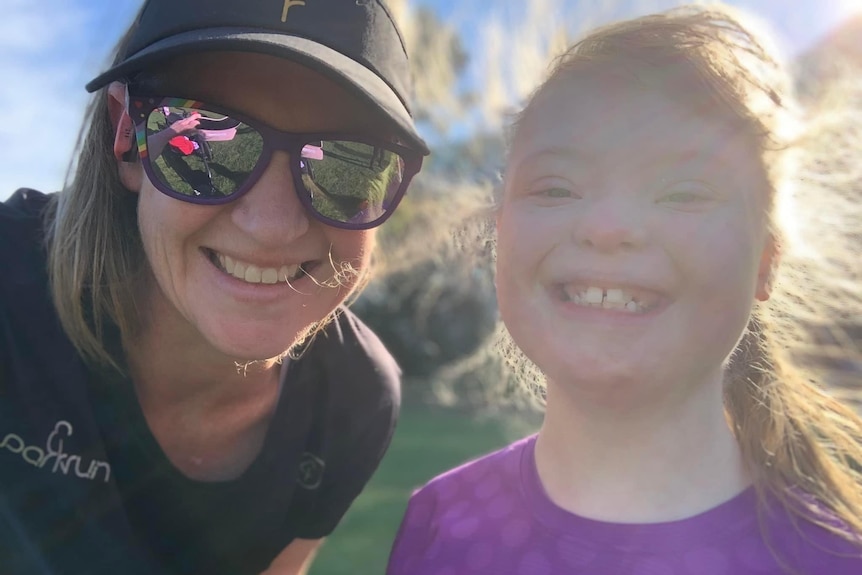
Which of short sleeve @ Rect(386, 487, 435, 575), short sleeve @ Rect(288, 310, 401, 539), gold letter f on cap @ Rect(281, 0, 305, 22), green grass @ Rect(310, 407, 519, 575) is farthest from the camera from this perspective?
green grass @ Rect(310, 407, 519, 575)

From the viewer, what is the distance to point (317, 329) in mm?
1860

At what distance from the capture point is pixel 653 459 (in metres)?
1.22

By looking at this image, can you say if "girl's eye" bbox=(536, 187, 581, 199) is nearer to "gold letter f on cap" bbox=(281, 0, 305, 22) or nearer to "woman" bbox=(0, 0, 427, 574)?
"woman" bbox=(0, 0, 427, 574)

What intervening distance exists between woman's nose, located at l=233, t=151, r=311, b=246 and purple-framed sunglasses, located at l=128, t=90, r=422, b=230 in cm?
1

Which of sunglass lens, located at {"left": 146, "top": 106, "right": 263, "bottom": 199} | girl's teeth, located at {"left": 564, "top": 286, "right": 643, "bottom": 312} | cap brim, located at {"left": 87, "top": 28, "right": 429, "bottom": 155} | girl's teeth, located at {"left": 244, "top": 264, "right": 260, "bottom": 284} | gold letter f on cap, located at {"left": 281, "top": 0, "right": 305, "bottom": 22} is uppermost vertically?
gold letter f on cap, located at {"left": 281, "top": 0, "right": 305, "bottom": 22}

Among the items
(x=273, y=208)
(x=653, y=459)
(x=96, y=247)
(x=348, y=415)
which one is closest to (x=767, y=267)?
(x=653, y=459)

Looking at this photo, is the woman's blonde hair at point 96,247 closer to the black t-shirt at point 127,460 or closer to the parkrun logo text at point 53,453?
the black t-shirt at point 127,460

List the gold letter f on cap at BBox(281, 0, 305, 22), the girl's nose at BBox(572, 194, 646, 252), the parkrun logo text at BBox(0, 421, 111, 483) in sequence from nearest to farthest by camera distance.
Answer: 1. the girl's nose at BBox(572, 194, 646, 252)
2. the gold letter f on cap at BBox(281, 0, 305, 22)
3. the parkrun logo text at BBox(0, 421, 111, 483)

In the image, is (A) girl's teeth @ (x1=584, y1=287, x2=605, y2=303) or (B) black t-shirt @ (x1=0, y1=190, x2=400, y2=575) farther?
(B) black t-shirt @ (x1=0, y1=190, x2=400, y2=575)

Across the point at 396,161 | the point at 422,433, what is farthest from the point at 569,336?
the point at 422,433

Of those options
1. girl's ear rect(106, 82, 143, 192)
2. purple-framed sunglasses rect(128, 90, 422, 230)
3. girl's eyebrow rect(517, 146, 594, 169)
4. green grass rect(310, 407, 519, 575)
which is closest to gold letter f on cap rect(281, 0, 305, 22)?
purple-framed sunglasses rect(128, 90, 422, 230)

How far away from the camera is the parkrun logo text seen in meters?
1.64

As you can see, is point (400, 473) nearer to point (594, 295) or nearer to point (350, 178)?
point (350, 178)

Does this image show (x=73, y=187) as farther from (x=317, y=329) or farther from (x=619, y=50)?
(x=619, y=50)
